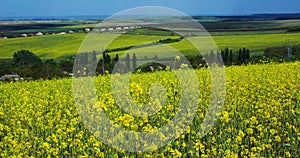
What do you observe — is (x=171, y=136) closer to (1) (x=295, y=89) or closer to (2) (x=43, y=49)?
(1) (x=295, y=89)

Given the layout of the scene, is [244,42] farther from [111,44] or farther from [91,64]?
[91,64]

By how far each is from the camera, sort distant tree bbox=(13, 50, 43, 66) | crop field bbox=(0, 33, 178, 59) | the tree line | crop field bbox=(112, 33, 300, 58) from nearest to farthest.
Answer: the tree line
distant tree bbox=(13, 50, 43, 66)
crop field bbox=(112, 33, 300, 58)
crop field bbox=(0, 33, 178, 59)

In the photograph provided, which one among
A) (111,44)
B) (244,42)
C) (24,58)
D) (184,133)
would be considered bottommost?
(24,58)

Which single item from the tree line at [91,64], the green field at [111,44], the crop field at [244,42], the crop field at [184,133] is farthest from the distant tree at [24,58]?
the crop field at [184,133]

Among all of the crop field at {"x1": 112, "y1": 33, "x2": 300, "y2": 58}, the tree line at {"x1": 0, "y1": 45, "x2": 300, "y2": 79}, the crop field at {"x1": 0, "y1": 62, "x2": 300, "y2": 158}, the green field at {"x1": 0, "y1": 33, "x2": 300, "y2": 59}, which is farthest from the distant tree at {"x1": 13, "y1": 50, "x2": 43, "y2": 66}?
the crop field at {"x1": 0, "y1": 62, "x2": 300, "y2": 158}

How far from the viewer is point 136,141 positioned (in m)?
5.39

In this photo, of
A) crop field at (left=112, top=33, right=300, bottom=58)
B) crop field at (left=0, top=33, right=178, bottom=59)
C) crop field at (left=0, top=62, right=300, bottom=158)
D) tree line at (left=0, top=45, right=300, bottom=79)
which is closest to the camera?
crop field at (left=0, top=62, right=300, bottom=158)

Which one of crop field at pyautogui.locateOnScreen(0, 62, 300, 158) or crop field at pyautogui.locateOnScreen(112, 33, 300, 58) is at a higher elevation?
crop field at pyautogui.locateOnScreen(0, 62, 300, 158)

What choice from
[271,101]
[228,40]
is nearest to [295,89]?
[271,101]

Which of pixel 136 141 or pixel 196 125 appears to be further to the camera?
pixel 196 125

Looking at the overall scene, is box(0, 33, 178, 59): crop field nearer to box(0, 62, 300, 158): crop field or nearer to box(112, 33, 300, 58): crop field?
box(112, 33, 300, 58): crop field

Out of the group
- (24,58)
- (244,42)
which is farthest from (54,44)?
(244,42)

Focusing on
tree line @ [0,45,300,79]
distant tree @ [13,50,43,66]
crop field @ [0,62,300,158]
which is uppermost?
crop field @ [0,62,300,158]

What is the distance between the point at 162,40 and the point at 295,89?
49289 millimetres
